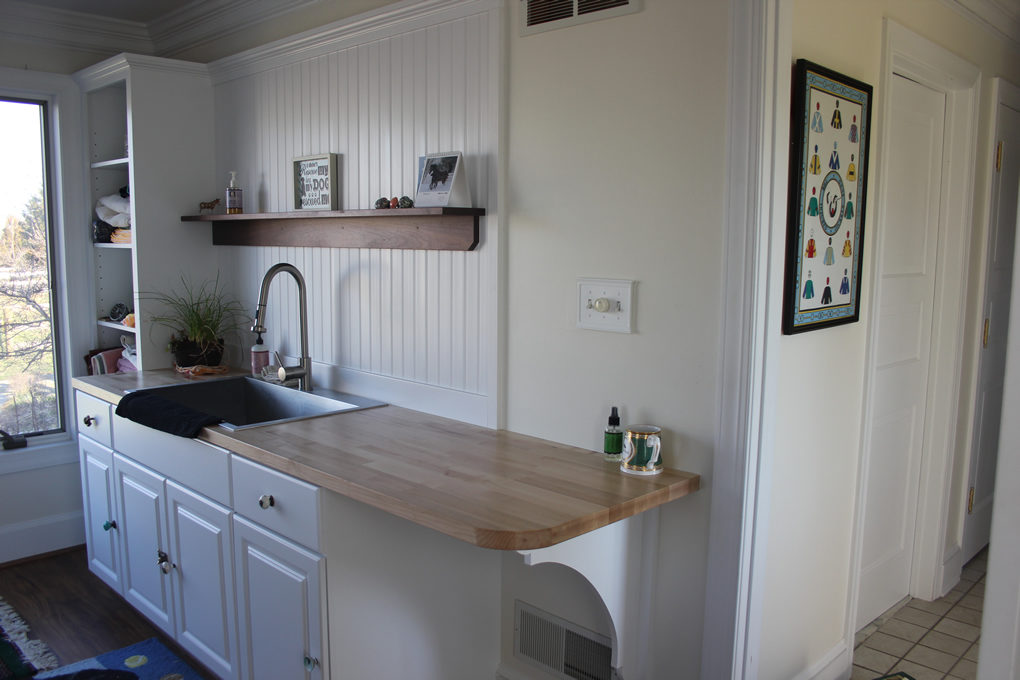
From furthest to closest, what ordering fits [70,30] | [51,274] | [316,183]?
[51,274], [70,30], [316,183]

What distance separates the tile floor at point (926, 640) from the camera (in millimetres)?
2490

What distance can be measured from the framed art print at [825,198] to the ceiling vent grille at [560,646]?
1.00 meters

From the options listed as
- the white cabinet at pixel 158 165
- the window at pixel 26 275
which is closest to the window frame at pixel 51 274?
the window at pixel 26 275

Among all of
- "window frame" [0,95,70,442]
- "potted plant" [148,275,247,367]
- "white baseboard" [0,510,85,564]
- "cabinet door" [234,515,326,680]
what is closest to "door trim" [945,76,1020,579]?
"cabinet door" [234,515,326,680]

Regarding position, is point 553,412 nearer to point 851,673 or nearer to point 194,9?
point 851,673

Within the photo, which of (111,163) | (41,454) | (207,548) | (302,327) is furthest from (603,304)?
(41,454)

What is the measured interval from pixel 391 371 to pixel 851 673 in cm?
177

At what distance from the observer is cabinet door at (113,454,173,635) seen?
8.52ft

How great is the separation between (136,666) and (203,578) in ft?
1.58

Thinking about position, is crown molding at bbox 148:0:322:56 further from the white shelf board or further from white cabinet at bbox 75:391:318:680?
white cabinet at bbox 75:391:318:680

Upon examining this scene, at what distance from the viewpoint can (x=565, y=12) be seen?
2.00 metres

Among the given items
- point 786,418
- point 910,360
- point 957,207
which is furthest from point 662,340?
point 957,207

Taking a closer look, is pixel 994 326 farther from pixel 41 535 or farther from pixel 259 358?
pixel 41 535

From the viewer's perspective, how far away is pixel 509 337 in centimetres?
224
